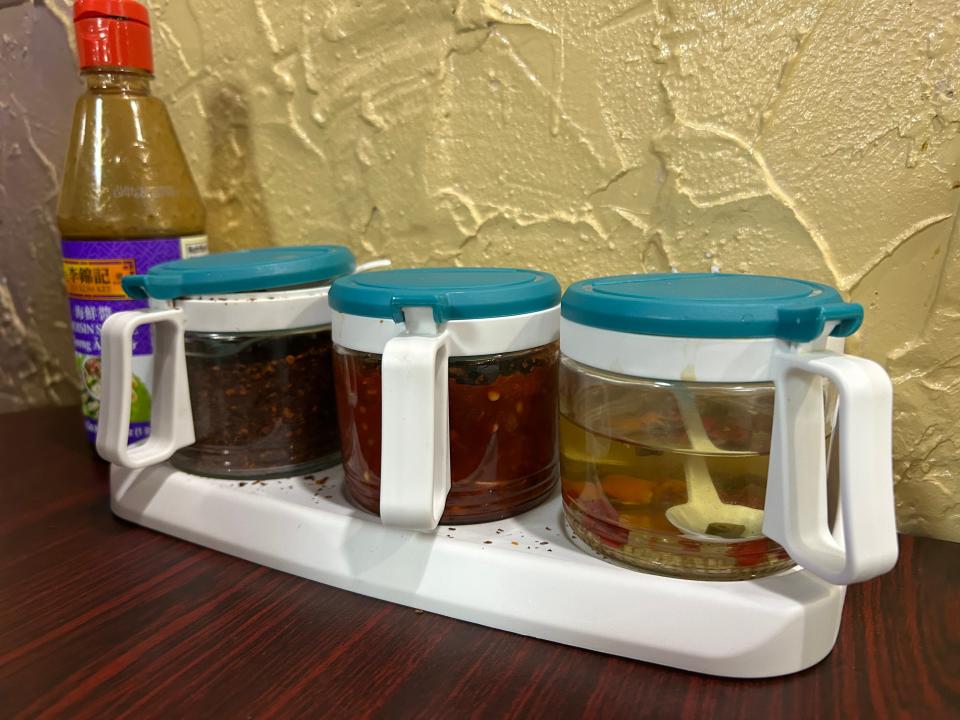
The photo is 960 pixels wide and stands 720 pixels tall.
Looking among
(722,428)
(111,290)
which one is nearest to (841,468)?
(722,428)

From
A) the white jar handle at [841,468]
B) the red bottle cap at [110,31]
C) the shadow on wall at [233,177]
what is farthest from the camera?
the shadow on wall at [233,177]

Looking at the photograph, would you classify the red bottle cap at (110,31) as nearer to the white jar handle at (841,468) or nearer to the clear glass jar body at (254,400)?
the clear glass jar body at (254,400)

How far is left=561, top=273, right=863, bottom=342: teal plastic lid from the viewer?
0.33m

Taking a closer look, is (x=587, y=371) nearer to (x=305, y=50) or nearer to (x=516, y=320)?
(x=516, y=320)

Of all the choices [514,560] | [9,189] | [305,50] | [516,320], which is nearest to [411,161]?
[305,50]

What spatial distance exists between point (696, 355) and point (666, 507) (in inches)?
3.3

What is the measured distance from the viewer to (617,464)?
1.27ft

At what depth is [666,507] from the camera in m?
0.37

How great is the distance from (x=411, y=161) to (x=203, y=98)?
244 mm

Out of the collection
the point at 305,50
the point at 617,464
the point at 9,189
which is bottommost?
the point at 617,464

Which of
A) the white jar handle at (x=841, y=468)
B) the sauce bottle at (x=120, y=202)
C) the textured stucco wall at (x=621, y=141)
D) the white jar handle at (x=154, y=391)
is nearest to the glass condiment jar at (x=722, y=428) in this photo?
the white jar handle at (x=841, y=468)

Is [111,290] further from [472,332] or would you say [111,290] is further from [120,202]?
[472,332]

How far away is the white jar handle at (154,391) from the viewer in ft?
1.56

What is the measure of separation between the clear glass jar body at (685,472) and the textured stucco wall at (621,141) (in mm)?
150
